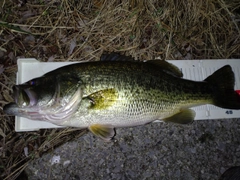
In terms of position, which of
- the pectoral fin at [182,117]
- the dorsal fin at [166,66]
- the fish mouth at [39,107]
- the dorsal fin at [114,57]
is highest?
the dorsal fin at [114,57]

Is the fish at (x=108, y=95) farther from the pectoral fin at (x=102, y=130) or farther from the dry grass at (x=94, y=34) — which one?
the dry grass at (x=94, y=34)

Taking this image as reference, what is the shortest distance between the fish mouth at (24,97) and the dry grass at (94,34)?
65 cm

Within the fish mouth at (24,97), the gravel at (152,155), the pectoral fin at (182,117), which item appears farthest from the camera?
the gravel at (152,155)

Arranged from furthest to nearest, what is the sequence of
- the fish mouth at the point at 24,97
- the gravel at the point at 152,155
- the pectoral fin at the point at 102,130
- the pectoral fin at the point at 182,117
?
1. the gravel at the point at 152,155
2. the pectoral fin at the point at 182,117
3. the pectoral fin at the point at 102,130
4. the fish mouth at the point at 24,97

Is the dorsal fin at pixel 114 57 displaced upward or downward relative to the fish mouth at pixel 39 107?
upward

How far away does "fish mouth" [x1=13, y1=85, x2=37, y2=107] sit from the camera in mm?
1988

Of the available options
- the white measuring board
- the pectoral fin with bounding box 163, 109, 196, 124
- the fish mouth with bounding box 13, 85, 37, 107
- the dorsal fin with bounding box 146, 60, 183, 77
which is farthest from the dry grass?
the pectoral fin with bounding box 163, 109, 196, 124

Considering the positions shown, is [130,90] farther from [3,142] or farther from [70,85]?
[3,142]

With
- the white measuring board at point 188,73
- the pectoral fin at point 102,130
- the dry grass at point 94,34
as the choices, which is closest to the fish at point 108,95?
the pectoral fin at point 102,130

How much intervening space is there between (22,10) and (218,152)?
117 inches

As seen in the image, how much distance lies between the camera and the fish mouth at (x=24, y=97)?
1988 millimetres

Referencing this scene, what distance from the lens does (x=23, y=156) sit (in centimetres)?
253

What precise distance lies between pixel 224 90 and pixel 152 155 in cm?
110

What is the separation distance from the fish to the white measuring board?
36 centimetres
